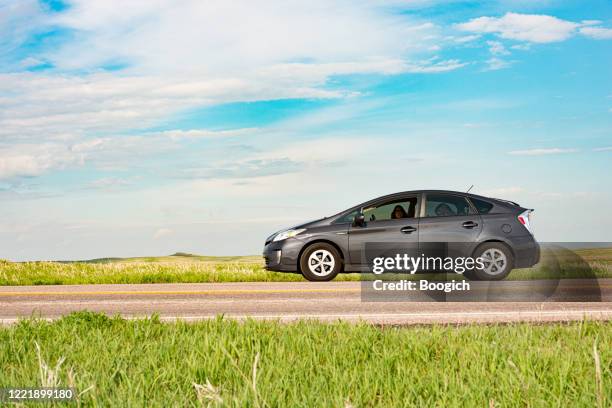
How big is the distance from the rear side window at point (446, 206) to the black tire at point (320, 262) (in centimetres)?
207

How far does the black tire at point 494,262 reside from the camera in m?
13.9

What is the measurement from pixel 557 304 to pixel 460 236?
3641 millimetres

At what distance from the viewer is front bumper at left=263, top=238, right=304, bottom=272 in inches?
563

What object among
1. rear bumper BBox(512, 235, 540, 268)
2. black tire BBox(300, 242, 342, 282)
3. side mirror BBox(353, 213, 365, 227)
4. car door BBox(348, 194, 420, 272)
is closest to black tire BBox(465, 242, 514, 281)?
rear bumper BBox(512, 235, 540, 268)

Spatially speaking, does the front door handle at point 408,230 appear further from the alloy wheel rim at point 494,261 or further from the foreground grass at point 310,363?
the foreground grass at point 310,363

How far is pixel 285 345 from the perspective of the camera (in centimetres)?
638

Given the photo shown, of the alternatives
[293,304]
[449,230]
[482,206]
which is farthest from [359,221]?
[293,304]

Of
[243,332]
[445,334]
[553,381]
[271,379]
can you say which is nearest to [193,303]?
[243,332]

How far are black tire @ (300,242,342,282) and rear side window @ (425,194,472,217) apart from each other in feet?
6.79

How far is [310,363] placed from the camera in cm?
565

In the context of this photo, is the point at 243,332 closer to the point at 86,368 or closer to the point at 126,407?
the point at 86,368

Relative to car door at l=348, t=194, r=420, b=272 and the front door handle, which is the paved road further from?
the front door handle

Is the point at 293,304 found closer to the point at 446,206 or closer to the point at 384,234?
the point at 384,234

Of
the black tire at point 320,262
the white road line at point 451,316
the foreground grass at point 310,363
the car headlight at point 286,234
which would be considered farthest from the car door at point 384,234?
the foreground grass at point 310,363
